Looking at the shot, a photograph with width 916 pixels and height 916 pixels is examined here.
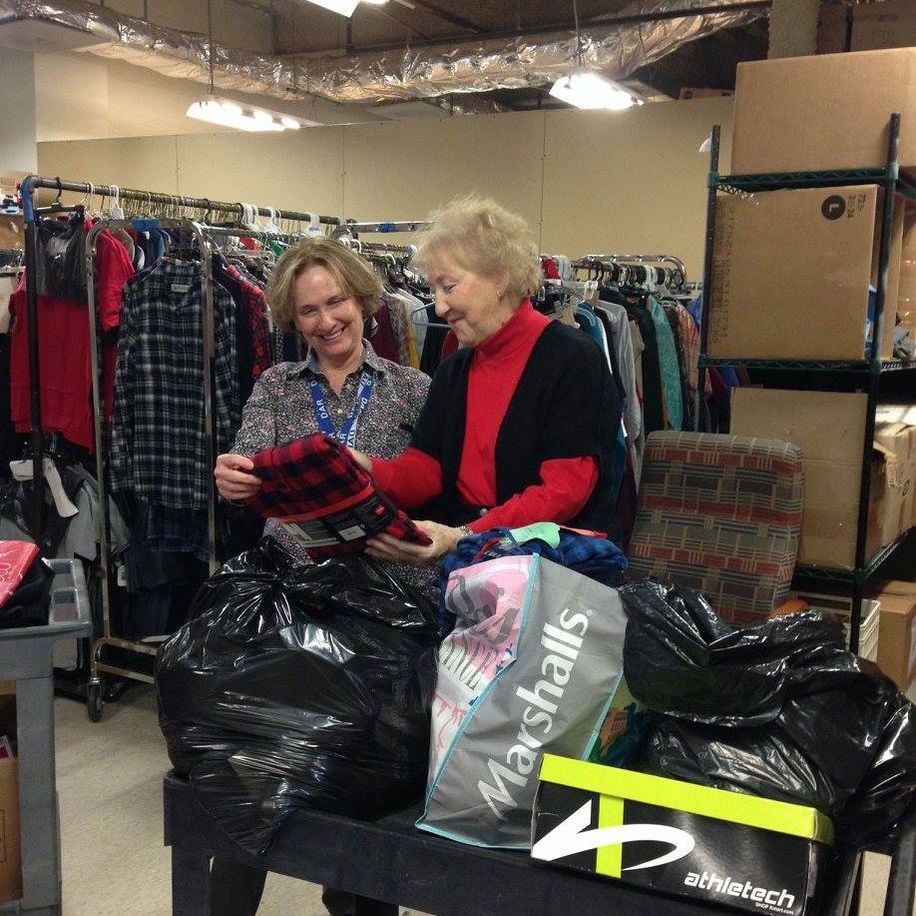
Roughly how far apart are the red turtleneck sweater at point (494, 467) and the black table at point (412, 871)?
685 millimetres

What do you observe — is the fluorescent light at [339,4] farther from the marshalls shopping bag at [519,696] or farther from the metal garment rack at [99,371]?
the marshalls shopping bag at [519,696]

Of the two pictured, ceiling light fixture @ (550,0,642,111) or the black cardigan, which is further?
ceiling light fixture @ (550,0,642,111)

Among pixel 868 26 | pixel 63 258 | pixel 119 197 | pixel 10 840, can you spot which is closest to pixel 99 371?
pixel 63 258

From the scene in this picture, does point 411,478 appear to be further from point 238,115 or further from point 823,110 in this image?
point 238,115

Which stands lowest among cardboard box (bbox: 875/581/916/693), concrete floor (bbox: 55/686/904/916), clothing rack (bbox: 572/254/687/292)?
concrete floor (bbox: 55/686/904/916)

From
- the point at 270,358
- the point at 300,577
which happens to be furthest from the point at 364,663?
the point at 270,358

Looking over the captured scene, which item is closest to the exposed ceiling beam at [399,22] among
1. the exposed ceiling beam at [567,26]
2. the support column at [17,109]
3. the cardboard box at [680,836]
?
the exposed ceiling beam at [567,26]

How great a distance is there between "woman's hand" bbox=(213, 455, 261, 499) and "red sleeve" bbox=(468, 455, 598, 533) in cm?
38

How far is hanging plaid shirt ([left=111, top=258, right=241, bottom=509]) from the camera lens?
3.06 metres

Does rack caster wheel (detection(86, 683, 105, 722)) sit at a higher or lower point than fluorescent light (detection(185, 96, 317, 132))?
lower

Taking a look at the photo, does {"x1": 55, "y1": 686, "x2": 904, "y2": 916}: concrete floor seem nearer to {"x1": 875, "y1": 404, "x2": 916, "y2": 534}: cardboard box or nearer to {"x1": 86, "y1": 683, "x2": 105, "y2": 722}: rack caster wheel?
{"x1": 86, "y1": 683, "x2": 105, "y2": 722}: rack caster wheel

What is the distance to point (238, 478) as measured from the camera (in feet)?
5.56

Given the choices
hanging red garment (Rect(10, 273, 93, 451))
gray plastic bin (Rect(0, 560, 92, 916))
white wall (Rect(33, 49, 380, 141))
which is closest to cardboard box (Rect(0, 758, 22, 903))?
gray plastic bin (Rect(0, 560, 92, 916))

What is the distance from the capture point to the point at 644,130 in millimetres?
6391
